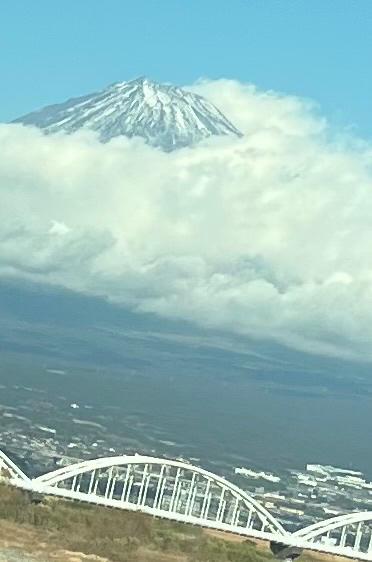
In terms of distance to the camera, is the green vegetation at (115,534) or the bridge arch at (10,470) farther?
the bridge arch at (10,470)

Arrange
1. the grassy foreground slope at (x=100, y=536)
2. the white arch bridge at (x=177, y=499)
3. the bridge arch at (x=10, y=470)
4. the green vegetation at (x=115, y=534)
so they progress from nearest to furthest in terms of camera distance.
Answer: the grassy foreground slope at (x=100, y=536), the green vegetation at (x=115, y=534), the bridge arch at (x=10, y=470), the white arch bridge at (x=177, y=499)

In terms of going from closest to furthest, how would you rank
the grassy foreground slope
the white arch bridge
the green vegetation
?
the grassy foreground slope → the green vegetation → the white arch bridge

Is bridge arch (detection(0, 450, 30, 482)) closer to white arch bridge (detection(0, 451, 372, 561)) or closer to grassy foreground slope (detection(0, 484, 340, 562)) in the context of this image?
white arch bridge (detection(0, 451, 372, 561))

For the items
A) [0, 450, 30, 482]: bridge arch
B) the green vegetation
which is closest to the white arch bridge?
[0, 450, 30, 482]: bridge arch

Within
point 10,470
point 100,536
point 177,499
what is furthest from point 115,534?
point 177,499

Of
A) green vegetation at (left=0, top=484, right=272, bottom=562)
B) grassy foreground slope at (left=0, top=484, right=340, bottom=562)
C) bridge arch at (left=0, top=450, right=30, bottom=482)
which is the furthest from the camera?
bridge arch at (left=0, top=450, right=30, bottom=482)

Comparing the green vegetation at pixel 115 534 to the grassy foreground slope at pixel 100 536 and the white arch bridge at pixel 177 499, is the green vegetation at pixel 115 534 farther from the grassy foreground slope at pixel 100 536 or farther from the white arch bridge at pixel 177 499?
the white arch bridge at pixel 177 499

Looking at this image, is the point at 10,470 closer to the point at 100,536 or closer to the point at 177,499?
the point at 100,536

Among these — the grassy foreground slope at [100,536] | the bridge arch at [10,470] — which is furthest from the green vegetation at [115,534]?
the bridge arch at [10,470]

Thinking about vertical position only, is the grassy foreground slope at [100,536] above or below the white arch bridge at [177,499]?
below
